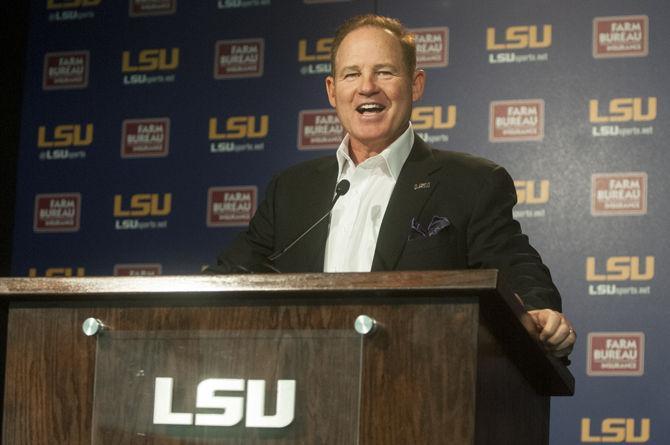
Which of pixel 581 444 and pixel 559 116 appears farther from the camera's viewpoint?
pixel 559 116

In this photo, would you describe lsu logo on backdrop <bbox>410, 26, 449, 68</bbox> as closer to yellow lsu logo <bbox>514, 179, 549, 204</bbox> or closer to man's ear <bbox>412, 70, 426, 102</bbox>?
yellow lsu logo <bbox>514, 179, 549, 204</bbox>

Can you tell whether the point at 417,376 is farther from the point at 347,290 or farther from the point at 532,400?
the point at 532,400

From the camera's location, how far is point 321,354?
154cm

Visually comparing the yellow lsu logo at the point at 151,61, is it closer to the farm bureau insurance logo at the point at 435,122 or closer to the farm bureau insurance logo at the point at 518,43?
the farm bureau insurance logo at the point at 435,122

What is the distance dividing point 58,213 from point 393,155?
302 centimetres

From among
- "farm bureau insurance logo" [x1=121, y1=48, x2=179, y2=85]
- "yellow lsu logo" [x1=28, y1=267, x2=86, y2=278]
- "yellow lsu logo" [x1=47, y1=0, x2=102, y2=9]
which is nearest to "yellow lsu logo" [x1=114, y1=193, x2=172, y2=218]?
"yellow lsu logo" [x1=28, y1=267, x2=86, y2=278]

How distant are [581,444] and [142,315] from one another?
2.98 meters

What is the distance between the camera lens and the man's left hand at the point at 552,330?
178 cm

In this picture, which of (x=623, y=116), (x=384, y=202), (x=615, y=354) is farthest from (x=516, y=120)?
(x=384, y=202)

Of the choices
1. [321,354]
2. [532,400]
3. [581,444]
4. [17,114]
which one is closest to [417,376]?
[321,354]

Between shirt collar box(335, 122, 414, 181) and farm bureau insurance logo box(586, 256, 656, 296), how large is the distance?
6.90 feet

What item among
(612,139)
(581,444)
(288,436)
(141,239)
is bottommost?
(581,444)

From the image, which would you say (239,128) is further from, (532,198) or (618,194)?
(618,194)

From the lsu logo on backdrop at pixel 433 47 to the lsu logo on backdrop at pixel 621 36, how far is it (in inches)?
23.8
